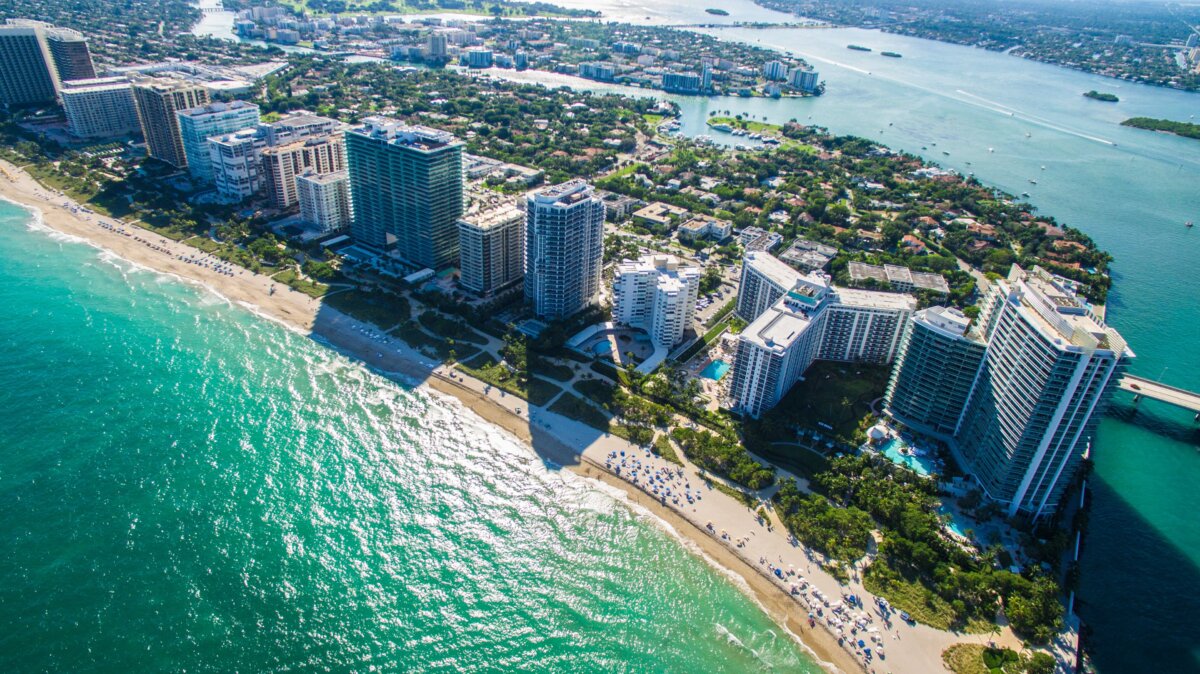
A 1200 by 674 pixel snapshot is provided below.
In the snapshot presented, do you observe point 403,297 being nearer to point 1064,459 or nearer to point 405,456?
point 405,456

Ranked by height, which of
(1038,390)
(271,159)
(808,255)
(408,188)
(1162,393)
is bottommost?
(1162,393)

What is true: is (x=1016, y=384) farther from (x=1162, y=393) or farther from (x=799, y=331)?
(x=1162, y=393)

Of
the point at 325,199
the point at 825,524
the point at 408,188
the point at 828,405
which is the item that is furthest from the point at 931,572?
the point at 325,199

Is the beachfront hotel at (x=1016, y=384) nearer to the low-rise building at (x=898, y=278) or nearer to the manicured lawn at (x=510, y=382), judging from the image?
the low-rise building at (x=898, y=278)

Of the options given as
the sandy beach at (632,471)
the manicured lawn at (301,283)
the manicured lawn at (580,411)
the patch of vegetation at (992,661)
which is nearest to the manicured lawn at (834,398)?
the sandy beach at (632,471)

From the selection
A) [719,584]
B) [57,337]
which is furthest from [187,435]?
[719,584]

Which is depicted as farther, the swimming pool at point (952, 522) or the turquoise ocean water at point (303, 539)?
the swimming pool at point (952, 522)
